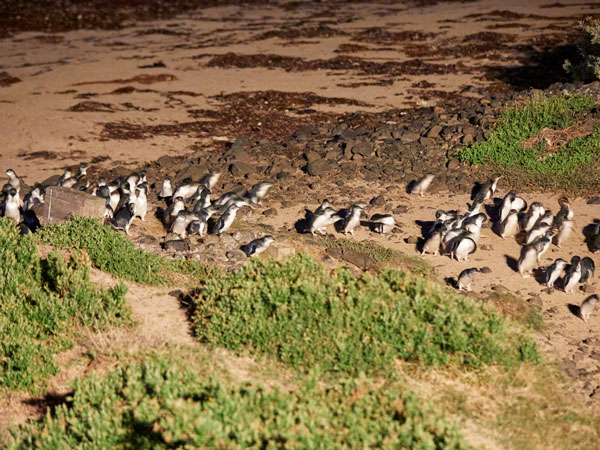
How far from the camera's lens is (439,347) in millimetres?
7844

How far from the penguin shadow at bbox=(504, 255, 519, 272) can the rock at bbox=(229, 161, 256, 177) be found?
19.3 ft

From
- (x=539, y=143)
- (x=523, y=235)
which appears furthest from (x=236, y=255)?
(x=539, y=143)

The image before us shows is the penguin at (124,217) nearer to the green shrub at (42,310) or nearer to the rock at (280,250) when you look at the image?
the green shrub at (42,310)

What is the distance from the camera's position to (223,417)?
5953 millimetres

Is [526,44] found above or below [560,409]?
above

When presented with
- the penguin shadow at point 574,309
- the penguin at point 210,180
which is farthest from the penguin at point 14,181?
the penguin shadow at point 574,309

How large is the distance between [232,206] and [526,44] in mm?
19854

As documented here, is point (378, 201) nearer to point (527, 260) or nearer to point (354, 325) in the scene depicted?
point (527, 260)

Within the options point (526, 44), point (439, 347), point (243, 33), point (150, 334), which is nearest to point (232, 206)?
point (150, 334)

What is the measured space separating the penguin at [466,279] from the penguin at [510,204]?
2459 mm

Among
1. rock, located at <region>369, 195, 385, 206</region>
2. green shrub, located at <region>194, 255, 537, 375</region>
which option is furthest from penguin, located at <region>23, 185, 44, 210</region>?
green shrub, located at <region>194, 255, 537, 375</region>

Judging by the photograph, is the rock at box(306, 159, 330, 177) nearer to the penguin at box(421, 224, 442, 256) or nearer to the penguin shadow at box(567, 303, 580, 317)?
the penguin at box(421, 224, 442, 256)

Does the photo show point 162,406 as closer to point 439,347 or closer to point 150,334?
point 150,334

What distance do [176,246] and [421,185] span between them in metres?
5.11
